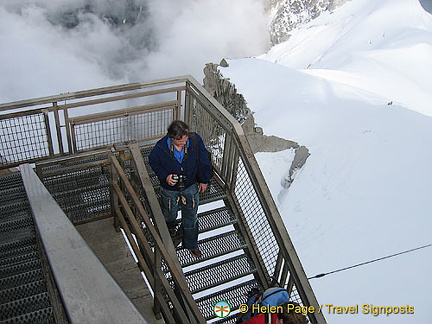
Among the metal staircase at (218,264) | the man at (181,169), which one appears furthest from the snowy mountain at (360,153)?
the man at (181,169)

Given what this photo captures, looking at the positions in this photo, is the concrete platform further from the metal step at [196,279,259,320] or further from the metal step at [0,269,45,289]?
the metal step at [0,269,45,289]

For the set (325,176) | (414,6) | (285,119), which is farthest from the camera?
(414,6)

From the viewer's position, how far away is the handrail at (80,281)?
201cm

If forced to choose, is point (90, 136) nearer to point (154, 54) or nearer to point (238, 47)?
point (238, 47)

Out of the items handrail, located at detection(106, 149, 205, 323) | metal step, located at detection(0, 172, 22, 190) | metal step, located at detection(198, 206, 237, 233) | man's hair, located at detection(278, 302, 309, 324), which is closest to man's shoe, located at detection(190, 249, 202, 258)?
metal step, located at detection(198, 206, 237, 233)

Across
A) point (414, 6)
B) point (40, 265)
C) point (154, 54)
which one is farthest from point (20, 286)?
point (154, 54)

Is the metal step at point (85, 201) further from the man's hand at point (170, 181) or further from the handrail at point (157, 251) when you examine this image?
the man's hand at point (170, 181)

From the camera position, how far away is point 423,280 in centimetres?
1020

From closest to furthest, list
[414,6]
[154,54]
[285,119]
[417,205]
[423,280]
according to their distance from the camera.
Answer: [423,280], [417,205], [285,119], [414,6], [154,54]

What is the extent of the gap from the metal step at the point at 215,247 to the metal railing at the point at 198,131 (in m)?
0.16

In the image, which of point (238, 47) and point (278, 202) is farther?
point (238, 47)

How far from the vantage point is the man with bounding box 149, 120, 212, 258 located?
15.5 feet

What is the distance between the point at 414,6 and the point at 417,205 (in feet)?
107

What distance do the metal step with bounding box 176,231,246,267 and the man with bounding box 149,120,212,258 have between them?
56 centimetres
